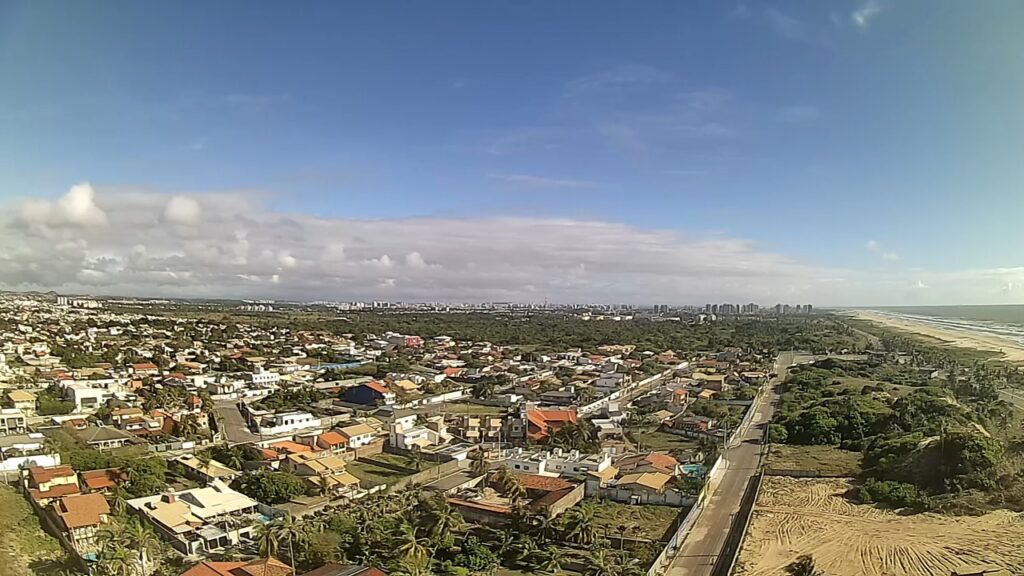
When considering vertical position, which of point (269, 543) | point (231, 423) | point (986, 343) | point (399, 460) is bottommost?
point (399, 460)

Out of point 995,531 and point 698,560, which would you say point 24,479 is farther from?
Answer: point 995,531

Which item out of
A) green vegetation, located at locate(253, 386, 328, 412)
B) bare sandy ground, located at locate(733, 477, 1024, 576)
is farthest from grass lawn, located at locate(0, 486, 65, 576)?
bare sandy ground, located at locate(733, 477, 1024, 576)

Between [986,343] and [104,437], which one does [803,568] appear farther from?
[986,343]

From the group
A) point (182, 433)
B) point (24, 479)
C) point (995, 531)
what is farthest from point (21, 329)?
point (995, 531)

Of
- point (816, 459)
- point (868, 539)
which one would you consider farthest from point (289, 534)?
point (816, 459)

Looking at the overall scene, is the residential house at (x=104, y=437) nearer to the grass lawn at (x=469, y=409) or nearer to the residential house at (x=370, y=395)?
the residential house at (x=370, y=395)

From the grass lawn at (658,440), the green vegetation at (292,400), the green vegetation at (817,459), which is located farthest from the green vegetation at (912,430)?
the green vegetation at (292,400)
